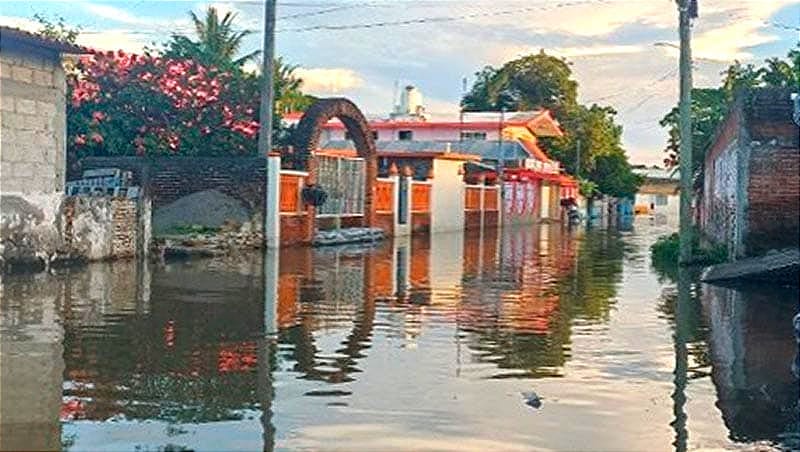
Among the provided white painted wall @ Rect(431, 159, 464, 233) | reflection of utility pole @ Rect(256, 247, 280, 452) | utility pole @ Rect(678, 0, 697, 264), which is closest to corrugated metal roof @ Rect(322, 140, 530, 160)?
white painted wall @ Rect(431, 159, 464, 233)

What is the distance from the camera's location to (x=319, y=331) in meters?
12.4

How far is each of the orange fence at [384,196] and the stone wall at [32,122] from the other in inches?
704

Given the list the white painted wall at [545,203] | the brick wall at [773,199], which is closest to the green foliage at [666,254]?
the brick wall at [773,199]

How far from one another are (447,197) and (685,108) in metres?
23.3

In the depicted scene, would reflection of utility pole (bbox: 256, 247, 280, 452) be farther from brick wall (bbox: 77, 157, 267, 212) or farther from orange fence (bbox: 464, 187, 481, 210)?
orange fence (bbox: 464, 187, 481, 210)

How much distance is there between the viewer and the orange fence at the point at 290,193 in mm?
30016

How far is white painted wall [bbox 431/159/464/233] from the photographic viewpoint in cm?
4434

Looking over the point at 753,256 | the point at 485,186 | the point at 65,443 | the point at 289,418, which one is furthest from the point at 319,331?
the point at 485,186

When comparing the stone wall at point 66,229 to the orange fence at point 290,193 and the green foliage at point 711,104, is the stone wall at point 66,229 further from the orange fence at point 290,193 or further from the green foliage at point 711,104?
the green foliage at point 711,104

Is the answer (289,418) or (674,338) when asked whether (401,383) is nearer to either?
(289,418)

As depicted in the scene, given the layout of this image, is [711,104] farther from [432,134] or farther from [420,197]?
[432,134]

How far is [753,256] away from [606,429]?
13.7 m

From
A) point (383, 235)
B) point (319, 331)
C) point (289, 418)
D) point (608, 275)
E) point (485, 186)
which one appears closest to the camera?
point (289, 418)

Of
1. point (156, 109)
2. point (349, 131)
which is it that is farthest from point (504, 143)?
point (156, 109)
